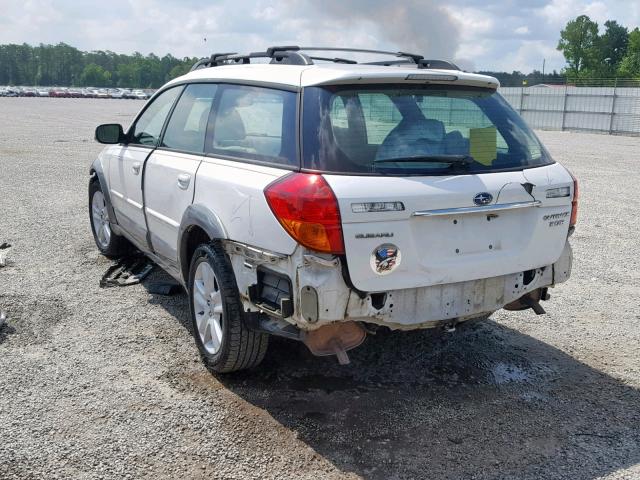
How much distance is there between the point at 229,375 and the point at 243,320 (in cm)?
52

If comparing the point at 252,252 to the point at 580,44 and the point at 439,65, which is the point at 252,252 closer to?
the point at 439,65

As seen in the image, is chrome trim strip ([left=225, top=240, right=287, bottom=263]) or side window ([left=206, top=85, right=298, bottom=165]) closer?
chrome trim strip ([left=225, top=240, right=287, bottom=263])

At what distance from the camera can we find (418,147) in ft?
11.9

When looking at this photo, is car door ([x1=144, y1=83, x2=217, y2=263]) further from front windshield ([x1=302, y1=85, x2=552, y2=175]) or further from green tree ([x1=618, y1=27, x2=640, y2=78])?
green tree ([x1=618, y1=27, x2=640, y2=78])

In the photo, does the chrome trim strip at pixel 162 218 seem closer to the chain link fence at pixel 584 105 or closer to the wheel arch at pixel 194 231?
the wheel arch at pixel 194 231

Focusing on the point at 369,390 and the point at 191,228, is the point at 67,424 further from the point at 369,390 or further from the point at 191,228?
the point at 369,390

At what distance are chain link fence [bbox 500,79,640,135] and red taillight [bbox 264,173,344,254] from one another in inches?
1156

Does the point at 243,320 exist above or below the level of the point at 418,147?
below

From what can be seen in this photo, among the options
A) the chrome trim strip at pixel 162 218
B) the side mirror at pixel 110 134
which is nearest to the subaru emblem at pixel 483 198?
the chrome trim strip at pixel 162 218

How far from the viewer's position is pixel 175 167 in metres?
4.56

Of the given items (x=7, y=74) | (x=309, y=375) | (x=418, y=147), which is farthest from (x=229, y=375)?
(x=7, y=74)

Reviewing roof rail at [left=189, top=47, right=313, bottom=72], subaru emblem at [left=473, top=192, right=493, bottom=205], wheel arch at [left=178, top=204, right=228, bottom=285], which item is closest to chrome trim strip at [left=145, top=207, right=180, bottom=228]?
wheel arch at [left=178, top=204, right=228, bottom=285]

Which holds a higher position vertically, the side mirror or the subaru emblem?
the side mirror

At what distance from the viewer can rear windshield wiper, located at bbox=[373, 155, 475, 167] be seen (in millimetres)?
3504
